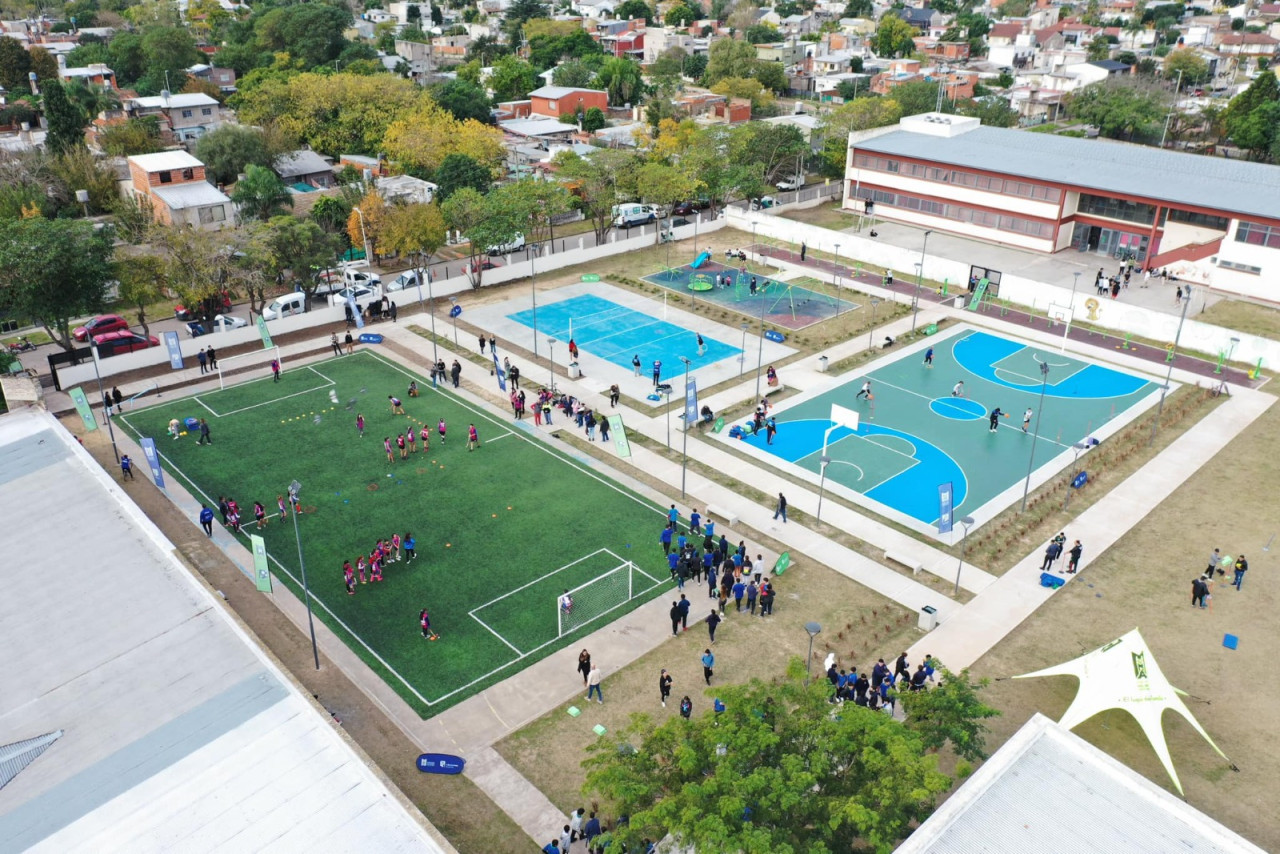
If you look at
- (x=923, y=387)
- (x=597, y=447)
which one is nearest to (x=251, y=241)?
(x=597, y=447)

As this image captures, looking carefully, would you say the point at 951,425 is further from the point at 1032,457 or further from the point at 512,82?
the point at 512,82

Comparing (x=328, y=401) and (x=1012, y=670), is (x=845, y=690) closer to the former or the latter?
(x=1012, y=670)

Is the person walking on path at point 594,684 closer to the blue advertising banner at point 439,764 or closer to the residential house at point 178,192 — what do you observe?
the blue advertising banner at point 439,764

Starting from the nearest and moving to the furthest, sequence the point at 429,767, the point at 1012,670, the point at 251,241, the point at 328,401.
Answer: the point at 429,767 < the point at 1012,670 < the point at 328,401 < the point at 251,241

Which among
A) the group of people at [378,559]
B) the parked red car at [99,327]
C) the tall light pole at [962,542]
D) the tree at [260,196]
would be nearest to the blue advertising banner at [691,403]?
the tall light pole at [962,542]

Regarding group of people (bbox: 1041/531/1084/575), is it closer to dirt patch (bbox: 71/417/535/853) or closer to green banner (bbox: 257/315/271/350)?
dirt patch (bbox: 71/417/535/853)

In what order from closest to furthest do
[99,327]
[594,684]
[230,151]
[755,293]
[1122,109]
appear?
[594,684] < [99,327] < [755,293] < [230,151] < [1122,109]

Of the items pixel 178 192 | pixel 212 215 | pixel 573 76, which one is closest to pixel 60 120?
pixel 178 192
